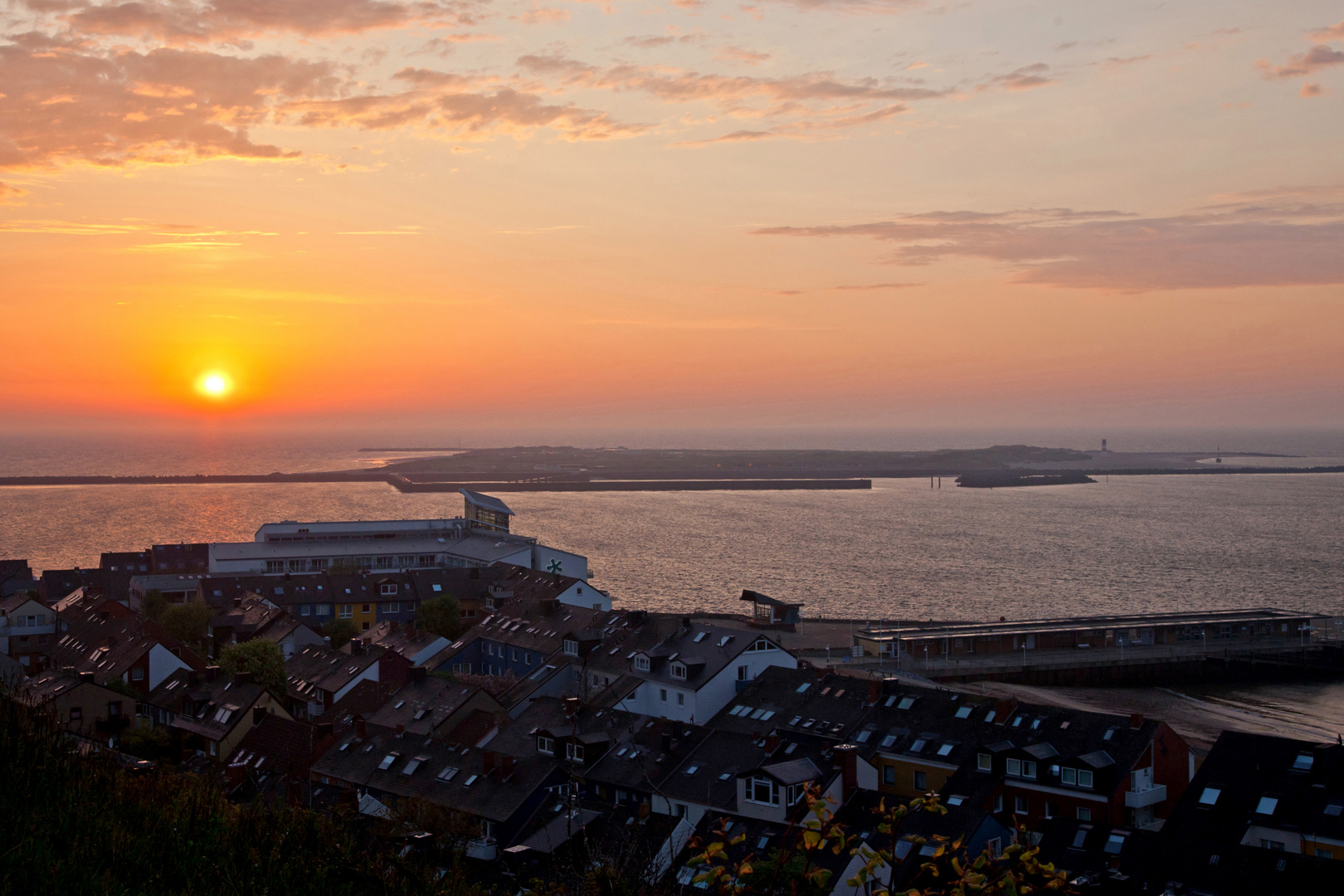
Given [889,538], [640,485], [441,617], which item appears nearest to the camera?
[441,617]

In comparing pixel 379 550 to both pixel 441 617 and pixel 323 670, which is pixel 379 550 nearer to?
pixel 441 617

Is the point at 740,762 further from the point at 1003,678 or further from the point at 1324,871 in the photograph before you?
the point at 1003,678

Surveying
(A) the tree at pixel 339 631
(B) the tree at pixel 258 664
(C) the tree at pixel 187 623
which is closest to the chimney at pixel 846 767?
(B) the tree at pixel 258 664

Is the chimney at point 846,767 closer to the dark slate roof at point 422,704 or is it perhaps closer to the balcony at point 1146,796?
the balcony at point 1146,796

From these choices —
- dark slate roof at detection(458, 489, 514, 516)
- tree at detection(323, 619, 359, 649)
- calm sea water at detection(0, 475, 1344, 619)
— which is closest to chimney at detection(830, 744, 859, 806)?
tree at detection(323, 619, 359, 649)

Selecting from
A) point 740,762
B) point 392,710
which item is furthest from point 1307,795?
point 392,710

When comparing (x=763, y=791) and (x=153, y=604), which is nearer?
(x=763, y=791)

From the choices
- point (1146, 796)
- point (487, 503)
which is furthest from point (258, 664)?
point (487, 503)
